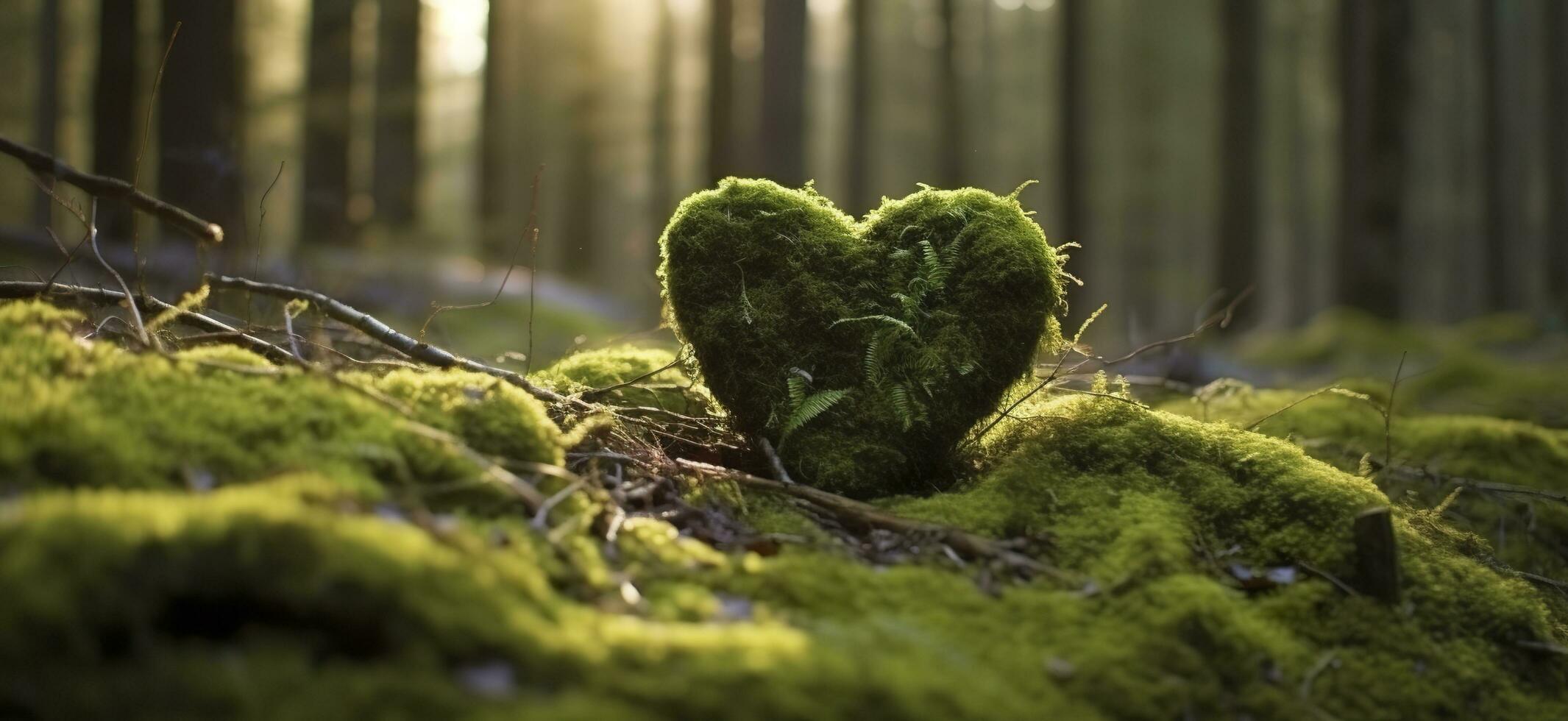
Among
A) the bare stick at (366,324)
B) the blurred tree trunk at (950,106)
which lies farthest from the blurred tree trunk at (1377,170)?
the bare stick at (366,324)

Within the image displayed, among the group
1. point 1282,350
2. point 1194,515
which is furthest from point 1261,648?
point 1282,350

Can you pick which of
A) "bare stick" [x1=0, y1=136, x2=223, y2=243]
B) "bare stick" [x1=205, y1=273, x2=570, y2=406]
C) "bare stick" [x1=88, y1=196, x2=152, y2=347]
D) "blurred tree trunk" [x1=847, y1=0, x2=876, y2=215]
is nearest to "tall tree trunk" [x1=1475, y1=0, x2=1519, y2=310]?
"blurred tree trunk" [x1=847, y1=0, x2=876, y2=215]

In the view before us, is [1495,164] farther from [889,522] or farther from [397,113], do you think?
[889,522]

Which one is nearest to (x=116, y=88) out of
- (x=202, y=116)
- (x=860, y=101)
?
(x=202, y=116)

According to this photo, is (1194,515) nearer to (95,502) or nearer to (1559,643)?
(1559,643)

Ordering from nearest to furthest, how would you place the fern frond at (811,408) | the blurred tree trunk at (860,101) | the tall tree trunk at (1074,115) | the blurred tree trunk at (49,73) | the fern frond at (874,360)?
the fern frond at (811,408) < the fern frond at (874,360) < the tall tree trunk at (1074,115) < the blurred tree trunk at (49,73) < the blurred tree trunk at (860,101)

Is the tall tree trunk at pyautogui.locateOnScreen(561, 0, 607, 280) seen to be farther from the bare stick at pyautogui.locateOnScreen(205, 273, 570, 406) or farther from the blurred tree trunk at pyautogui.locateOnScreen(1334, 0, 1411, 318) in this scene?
the bare stick at pyautogui.locateOnScreen(205, 273, 570, 406)

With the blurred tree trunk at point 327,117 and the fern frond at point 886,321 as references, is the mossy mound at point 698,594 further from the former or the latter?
the blurred tree trunk at point 327,117
